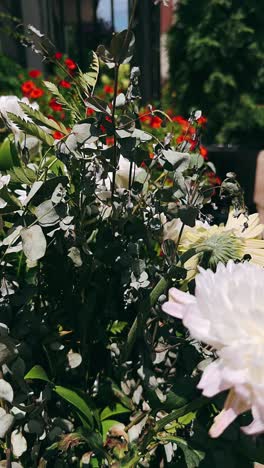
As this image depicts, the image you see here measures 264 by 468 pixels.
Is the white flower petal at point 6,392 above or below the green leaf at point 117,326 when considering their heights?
above

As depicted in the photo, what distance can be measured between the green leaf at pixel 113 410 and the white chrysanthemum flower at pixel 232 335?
343 millimetres

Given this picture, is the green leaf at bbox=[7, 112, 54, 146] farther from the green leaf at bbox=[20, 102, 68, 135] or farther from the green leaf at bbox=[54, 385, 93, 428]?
the green leaf at bbox=[54, 385, 93, 428]

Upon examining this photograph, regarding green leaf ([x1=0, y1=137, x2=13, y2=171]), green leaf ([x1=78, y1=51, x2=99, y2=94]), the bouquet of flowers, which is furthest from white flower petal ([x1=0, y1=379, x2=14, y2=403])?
green leaf ([x1=0, y1=137, x2=13, y2=171])

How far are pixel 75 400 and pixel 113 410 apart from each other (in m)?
0.12

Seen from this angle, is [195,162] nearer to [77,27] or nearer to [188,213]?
[188,213]

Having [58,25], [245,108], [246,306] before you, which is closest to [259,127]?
Result: [245,108]

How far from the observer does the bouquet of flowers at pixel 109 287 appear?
59cm

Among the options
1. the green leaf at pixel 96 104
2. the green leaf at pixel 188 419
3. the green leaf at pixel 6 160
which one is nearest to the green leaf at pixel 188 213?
the green leaf at pixel 96 104

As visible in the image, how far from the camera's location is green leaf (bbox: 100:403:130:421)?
742mm

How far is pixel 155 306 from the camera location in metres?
0.67

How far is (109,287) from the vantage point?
2.42ft

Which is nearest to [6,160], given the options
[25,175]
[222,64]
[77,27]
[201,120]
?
[25,175]

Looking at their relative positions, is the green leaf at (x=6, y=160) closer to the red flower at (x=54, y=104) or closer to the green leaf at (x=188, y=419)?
the red flower at (x=54, y=104)

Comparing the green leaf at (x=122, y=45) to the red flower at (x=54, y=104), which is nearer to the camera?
the green leaf at (x=122, y=45)
